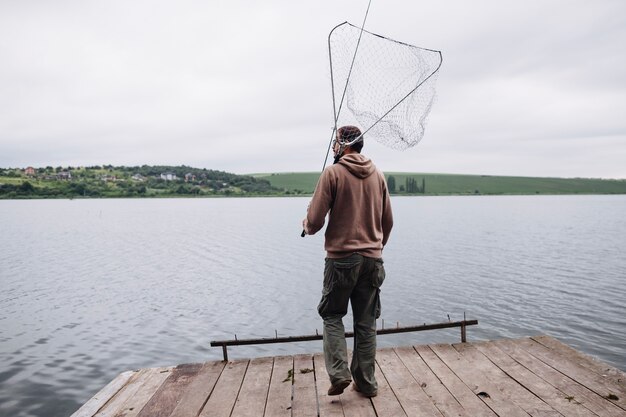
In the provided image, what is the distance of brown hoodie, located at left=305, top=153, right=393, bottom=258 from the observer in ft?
14.4

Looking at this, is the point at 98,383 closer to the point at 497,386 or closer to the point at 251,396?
the point at 251,396

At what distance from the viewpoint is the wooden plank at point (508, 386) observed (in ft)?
14.1

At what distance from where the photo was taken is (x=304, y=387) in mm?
5031

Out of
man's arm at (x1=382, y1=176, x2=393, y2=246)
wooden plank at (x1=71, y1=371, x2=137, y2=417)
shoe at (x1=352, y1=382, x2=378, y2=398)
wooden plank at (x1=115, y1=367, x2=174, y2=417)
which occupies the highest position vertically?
man's arm at (x1=382, y1=176, x2=393, y2=246)

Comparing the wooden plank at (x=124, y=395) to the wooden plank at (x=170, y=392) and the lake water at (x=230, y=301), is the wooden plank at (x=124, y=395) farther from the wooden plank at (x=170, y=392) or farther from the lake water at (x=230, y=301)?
the lake water at (x=230, y=301)

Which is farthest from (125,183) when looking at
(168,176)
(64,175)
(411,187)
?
(411,187)

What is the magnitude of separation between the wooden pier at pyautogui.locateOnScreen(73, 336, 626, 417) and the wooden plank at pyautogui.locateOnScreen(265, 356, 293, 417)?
0.01 meters

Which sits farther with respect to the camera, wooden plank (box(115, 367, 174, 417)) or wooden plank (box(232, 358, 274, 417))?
wooden plank (box(115, 367, 174, 417))

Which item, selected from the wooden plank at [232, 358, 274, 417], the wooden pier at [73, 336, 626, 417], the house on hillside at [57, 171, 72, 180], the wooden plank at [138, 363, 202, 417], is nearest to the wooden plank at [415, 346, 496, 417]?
the wooden pier at [73, 336, 626, 417]

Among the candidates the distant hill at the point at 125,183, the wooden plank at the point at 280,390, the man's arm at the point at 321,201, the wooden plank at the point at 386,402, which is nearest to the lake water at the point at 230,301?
the wooden plank at the point at 280,390

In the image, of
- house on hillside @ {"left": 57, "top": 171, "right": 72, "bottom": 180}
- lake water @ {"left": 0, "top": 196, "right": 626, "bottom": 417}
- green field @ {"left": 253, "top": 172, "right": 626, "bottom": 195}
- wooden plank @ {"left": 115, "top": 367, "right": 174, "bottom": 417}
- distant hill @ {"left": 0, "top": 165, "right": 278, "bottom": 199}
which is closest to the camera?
wooden plank @ {"left": 115, "top": 367, "right": 174, "bottom": 417}

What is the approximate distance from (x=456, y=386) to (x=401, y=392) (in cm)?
66

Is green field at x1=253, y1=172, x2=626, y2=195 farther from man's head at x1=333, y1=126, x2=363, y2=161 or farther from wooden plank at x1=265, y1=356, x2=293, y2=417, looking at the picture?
man's head at x1=333, y1=126, x2=363, y2=161

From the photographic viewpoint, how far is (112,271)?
2591 centimetres
